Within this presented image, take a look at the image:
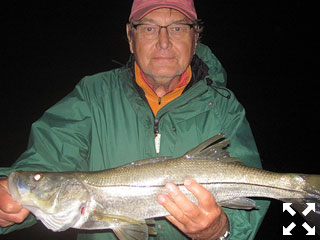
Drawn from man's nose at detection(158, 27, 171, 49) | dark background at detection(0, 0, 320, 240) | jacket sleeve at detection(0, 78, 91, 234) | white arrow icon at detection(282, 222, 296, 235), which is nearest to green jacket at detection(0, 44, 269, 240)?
jacket sleeve at detection(0, 78, 91, 234)

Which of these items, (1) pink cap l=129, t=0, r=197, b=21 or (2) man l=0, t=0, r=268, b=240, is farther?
(1) pink cap l=129, t=0, r=197, b=21

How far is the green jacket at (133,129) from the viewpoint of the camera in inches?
86.2

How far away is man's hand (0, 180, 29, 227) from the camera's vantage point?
1.77 metres

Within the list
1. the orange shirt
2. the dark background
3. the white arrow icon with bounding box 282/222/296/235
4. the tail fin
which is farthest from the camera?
the dark background

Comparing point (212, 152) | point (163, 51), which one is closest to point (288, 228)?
point (212, 152)

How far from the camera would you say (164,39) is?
237cm

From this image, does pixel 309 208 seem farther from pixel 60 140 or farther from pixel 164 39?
pixel 60 140

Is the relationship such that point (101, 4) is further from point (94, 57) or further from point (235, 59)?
point (235, 59)

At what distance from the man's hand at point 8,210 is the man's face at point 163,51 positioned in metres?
1.58

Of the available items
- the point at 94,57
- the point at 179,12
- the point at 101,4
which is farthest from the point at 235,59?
the point at 179,12

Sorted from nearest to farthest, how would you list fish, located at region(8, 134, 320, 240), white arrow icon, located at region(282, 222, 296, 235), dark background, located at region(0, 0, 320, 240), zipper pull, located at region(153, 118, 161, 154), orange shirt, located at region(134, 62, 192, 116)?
fish, located at region(8, 134, 320, 240)
zipper pull, located at region(153, 118, 161, 154)
orange shirt, located at region(134, 62, 192, 116)
white arrow icon, located at region(282, 222, 296, 235)
dark background, located at region(0, 0, 320, 240)

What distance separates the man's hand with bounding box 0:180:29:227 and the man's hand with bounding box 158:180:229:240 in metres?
1.05

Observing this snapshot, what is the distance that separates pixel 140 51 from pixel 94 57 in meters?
19.0

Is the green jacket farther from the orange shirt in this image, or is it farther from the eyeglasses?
the eyeglasses
